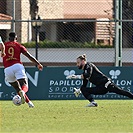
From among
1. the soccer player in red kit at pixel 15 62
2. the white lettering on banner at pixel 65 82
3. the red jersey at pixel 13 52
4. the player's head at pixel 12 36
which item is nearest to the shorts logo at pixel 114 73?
the white lettering on banner at pixel 65 82

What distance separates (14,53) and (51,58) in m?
11.4

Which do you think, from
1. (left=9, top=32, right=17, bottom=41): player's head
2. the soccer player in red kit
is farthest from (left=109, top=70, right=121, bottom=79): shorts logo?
(left=9, top=32, right=17, bottom=41): player's head

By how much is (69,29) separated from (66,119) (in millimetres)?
23202

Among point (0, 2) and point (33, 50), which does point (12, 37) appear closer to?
point (33, 50)

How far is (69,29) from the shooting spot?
37281 millimetres

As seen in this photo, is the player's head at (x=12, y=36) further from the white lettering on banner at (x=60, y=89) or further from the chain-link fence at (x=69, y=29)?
the chain-link fence at (x=69, y=29)

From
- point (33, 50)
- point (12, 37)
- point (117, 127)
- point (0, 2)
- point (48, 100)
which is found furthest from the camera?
point (0, 2)

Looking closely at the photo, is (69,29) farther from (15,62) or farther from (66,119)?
(66,119)

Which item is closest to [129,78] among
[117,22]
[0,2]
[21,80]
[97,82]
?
[117,22]

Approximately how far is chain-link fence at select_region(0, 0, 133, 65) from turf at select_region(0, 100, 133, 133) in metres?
6.84

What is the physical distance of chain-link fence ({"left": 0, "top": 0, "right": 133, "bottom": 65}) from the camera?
25.5m

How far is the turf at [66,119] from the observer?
1236cm

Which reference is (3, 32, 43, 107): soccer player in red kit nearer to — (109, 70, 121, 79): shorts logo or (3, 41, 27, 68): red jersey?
(3, 41, 27, 68): red jersey

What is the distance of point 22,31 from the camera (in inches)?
1264
